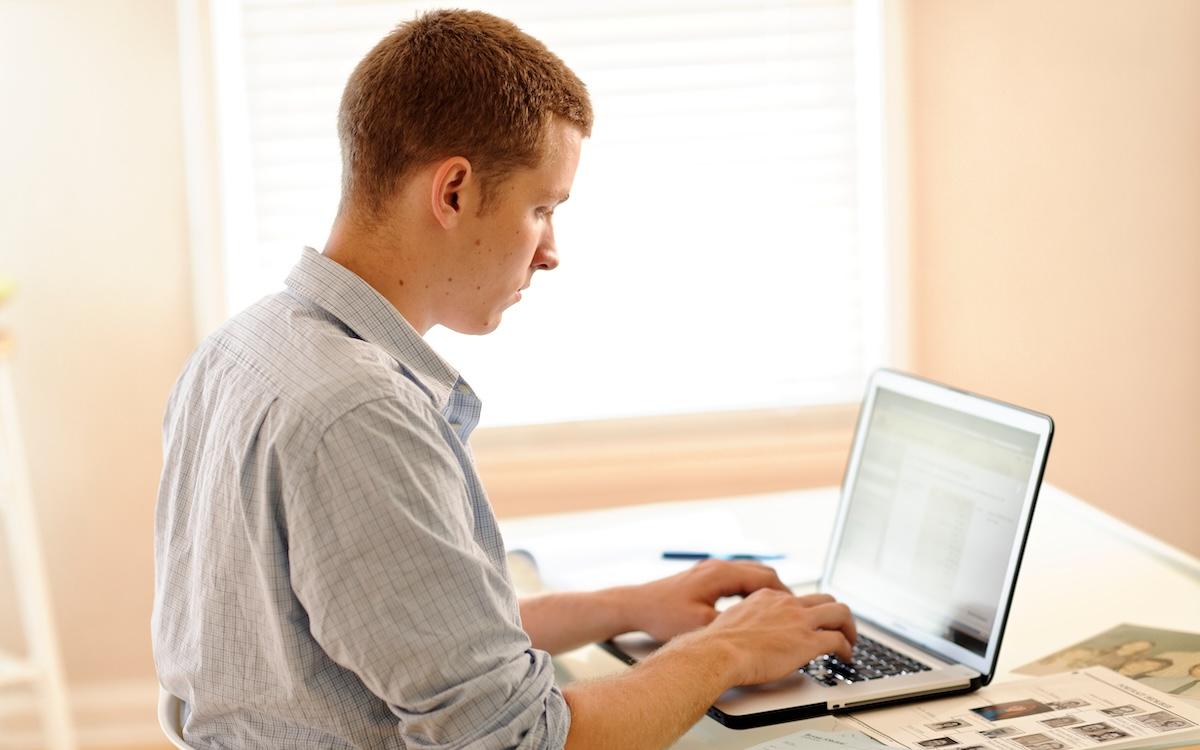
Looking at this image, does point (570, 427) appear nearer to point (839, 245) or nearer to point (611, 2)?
point (839, 245)

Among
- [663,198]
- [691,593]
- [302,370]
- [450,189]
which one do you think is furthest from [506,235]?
[663,198]

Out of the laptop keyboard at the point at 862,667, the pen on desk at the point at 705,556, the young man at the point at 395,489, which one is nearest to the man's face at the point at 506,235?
the young man at the point at 395,489

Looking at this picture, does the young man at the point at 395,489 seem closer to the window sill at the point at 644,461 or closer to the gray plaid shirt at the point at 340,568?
→ the gray plaid shirt at the point at 340,568

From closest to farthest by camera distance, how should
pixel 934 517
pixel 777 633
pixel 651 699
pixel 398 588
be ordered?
pixel 398 588
pixel 651 699
pixel 777 633
pixel 934 517

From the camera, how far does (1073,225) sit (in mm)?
2793

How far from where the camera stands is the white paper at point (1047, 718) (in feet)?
3.81

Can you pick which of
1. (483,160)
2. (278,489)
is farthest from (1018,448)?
(278,489)

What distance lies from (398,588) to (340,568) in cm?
5

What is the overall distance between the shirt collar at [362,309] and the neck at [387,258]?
0.02 m

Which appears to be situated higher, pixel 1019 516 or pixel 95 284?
pixel 95 284

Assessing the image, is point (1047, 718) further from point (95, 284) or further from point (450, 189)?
point (95, 284)

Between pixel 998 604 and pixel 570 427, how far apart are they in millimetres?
1580

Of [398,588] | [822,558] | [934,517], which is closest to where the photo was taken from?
[398,588]

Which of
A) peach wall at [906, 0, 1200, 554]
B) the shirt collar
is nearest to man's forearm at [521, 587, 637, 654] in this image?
the shirt collar
